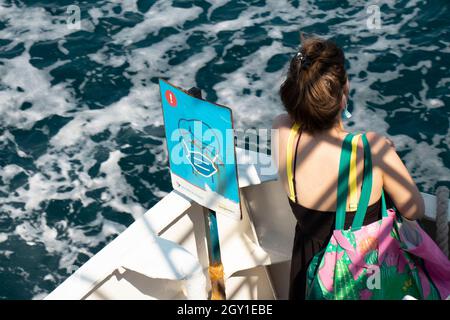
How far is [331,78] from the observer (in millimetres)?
2090

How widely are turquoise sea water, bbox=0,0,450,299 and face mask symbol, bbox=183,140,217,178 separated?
2355 millimetres

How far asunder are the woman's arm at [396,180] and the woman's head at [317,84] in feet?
0.49

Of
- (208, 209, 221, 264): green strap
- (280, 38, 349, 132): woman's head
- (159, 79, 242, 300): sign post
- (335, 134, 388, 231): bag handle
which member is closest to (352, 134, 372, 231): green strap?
(335, 134, 388, 231): bag handle

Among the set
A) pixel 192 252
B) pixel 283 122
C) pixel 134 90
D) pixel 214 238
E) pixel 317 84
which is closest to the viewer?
pixel 317 84

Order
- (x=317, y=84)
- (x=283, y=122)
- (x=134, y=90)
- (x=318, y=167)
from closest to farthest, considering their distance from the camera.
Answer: (x=317, y=84), (x=318, y=167), (x=283, y=122), (x=134, y=90)

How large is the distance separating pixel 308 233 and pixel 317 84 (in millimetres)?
537

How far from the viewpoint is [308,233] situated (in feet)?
7.65

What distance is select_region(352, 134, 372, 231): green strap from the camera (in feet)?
6.92

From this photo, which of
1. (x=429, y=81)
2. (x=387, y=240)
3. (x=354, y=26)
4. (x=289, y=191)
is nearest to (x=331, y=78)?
(x=289, y=191)

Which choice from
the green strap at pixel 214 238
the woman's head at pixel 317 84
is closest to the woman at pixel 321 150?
the woman's head at pixel 317 84

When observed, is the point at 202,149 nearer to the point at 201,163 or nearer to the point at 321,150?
the point at 201,163

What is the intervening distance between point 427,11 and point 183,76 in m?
2.25

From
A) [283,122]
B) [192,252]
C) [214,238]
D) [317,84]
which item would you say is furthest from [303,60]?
[192,252]

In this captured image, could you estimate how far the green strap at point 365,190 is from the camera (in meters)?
2.11
